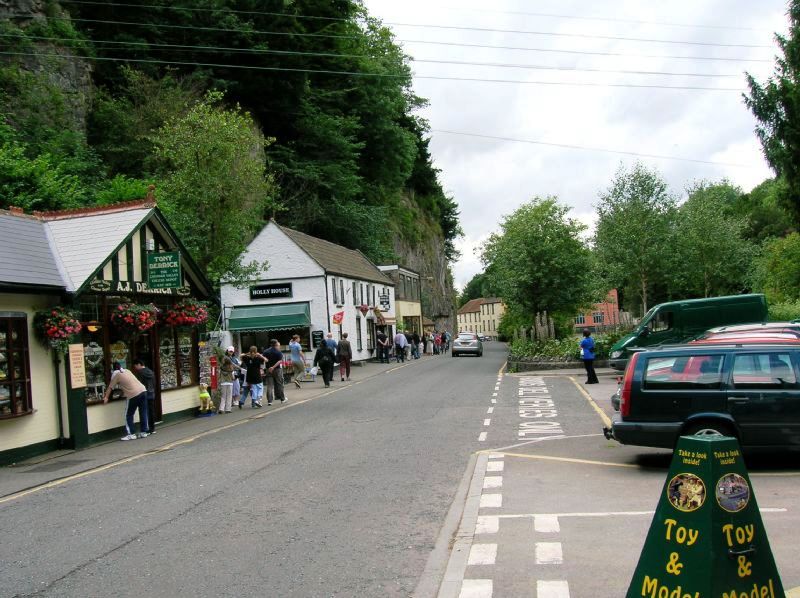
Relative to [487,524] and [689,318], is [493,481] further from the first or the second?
[689,318]

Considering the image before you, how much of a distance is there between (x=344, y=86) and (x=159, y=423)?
129 feet

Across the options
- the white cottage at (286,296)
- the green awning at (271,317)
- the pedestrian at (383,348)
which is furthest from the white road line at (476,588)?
the pedestrian at (383,348)

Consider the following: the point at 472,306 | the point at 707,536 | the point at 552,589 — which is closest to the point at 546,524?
the point at 552,589

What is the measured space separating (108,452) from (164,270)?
4.90 meters

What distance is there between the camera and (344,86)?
176 ft

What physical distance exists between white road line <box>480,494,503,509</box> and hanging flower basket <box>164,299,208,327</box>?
40.9 ft

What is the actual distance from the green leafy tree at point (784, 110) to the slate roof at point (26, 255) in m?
24.3

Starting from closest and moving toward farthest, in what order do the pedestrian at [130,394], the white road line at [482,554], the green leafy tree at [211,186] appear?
the white road line at [482,554] < the pedestrian at [130,394] < the green leafy tree at [211,186]

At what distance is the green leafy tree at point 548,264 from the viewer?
3531cm

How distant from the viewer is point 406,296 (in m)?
64.0

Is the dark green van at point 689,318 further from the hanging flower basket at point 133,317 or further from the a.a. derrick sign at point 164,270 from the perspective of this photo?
the hanging flower basket at point 133,317

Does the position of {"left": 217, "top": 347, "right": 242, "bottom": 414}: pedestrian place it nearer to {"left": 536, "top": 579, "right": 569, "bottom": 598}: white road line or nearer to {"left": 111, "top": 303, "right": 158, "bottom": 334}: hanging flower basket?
{"left": 111, "top": 303, "right": 158, "bottom": 334}: hanging flower basket

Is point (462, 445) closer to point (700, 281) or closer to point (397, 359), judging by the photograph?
point (397, 359)

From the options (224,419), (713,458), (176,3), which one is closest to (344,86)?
(176,3)
